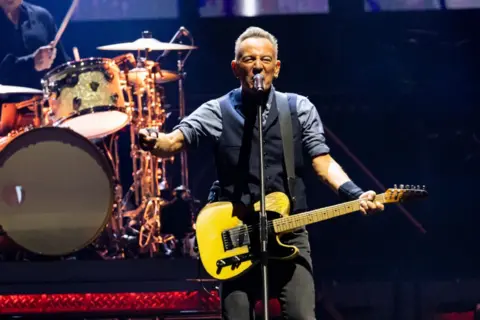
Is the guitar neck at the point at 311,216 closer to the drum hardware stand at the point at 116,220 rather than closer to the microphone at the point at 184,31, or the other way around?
the drum hardware stand at the point at 116,220

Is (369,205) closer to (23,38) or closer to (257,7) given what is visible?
(257,7)

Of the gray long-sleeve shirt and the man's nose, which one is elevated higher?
the man's nose

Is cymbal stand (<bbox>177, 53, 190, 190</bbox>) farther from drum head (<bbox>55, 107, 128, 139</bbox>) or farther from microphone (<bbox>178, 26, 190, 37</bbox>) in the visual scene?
drum head (<bbox>55, 107, 128, 139</bbox>)

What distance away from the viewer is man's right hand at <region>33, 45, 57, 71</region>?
8750 millimetres

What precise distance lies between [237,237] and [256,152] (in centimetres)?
44

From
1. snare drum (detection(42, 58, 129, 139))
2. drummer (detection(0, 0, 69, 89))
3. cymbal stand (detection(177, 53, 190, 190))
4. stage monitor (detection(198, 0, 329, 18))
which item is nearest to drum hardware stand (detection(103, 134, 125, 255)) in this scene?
snare drum (detection(42, 58, 129, 139))

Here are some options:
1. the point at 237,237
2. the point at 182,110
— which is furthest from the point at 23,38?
the point at 237,237

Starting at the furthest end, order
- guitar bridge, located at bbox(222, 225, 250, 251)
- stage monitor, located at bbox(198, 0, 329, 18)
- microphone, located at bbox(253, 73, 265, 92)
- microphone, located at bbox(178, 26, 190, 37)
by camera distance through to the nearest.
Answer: stage monitor, located at bbox(198, 0, 329, 18)
microphone, located at bbox(178, 26, 190, 37)
guitar bridge, located at bbox(222, 225, 250, 251)
microphone, located at bbox(253, 73, 265, 92)

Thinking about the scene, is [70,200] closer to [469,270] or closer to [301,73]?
[301,73]

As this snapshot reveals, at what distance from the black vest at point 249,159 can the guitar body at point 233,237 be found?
6 centimetres

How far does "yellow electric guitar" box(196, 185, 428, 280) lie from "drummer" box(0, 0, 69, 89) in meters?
4.86

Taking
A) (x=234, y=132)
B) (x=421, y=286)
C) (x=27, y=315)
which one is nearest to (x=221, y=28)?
(x=421, y=286)

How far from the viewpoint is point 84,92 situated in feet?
25.9

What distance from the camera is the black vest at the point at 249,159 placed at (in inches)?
179
